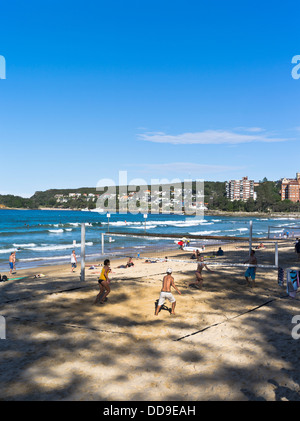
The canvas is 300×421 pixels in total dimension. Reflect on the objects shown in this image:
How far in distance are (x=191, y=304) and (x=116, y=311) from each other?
7.88 ft

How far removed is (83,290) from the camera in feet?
42.4

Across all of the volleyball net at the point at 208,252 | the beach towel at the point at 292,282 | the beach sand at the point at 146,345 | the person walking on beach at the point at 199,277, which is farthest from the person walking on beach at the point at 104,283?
the beach towel at the point at 292,282

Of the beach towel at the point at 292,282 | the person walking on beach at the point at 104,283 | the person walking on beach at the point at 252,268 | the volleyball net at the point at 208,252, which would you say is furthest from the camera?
the volleyball net at the point at 208,252

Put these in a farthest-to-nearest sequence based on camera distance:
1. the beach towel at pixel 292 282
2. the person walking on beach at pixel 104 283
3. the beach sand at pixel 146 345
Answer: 1. the beach towel at pixel 292 282
2. the person walking on beach at pixel 104 283
3. the beach sand at pixel 146 345

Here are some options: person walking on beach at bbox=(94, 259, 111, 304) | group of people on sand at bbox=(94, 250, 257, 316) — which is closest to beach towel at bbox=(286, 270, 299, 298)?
group of people on sand at bbox=(94, 250, 257, 316)

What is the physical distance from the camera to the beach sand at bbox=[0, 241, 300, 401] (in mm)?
6480

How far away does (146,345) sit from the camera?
28.1ft

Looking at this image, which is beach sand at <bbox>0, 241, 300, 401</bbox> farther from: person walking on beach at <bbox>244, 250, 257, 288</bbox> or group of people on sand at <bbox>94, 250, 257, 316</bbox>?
person walking on beach at <bbox>244, 250, 257, 288</bbox>

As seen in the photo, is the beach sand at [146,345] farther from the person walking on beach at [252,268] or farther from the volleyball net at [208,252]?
the volleyball net at [208,252]

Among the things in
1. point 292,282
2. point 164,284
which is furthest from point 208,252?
point 164,284

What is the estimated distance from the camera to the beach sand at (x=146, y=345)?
6480mm

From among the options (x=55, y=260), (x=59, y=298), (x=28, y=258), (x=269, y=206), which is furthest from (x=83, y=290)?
(x=269, y=206)

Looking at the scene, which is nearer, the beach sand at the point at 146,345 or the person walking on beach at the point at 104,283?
the beach sand at the point at 146,345
